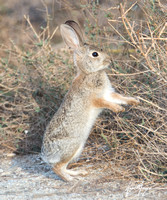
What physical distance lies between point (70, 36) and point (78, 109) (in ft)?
2.84

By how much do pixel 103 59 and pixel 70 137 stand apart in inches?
37.5

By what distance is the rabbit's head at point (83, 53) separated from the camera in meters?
4.03

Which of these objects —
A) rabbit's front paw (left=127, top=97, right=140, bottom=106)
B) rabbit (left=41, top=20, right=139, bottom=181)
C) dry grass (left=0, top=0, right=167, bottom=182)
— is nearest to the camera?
rabbit's front paw (left=127, top=97, right=140, bottom=106)

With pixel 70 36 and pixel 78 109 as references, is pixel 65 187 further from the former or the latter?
pixel 70 36

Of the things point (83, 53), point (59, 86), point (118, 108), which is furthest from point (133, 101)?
point (59, 86)

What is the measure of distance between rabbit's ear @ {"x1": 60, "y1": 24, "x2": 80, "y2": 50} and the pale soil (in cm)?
148

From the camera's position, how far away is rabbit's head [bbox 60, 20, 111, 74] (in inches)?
159

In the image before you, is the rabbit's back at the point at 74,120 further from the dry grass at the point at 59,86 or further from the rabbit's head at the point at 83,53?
the dry grass at the point at 59,86

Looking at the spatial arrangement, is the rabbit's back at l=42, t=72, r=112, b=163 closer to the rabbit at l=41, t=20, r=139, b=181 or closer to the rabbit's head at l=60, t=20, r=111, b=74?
the rabbit at l=41, t=20, r=139, b=181

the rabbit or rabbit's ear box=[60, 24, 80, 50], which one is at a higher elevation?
rabbit's ear box=[60, 24, 80, 50]

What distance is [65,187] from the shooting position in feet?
12.7

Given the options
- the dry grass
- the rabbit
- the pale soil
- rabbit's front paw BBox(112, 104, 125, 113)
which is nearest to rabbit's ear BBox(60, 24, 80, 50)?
the rabbit

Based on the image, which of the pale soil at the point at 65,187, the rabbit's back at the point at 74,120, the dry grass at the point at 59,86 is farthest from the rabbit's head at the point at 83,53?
the pale soil at the point at 65,187

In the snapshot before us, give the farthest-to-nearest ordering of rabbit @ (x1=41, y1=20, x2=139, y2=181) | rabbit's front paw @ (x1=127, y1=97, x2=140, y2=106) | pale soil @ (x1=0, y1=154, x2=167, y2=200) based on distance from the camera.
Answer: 1. rabbit @ (x1=41, y1=20, x2=139, y2=181)
2. rabbit's front paw @ (x1=127, y1=97, x2=140, y2=106)
3. pale soil @ (x1=0, y1=154, x2=167, y2=200)
